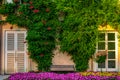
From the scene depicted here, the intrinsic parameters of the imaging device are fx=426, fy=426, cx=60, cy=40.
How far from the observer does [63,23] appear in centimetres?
1802

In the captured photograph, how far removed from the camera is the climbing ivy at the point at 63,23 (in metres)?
17.8

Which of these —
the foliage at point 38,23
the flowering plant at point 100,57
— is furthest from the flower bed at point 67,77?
the foliage at point 38,23

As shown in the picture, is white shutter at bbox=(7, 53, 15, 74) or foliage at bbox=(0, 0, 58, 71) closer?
foliage at bbox=(0, 0, 58, 71)

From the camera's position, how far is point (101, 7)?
1791cm

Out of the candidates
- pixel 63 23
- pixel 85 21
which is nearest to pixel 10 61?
pixel 63 23

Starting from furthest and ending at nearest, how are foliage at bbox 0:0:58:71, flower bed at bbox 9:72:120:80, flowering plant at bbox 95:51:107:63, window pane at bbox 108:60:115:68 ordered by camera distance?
1. window pane at bbox 108:60:115:68
2. foliage at bbox 0:0:58:71
3. flowering plant at bbox 95:51:107:63
4. flower bed at bbox 9:72:120:80

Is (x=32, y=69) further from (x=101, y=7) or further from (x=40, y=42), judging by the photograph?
(x=101, y=7)

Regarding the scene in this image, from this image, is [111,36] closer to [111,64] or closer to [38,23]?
[111,64]

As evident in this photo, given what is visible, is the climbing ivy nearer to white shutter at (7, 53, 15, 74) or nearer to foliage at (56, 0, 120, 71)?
foliage at (56, 0, 120, 71)

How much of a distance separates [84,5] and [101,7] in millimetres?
719

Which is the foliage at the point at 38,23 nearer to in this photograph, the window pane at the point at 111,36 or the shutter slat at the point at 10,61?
the shutter slat at the point at 10,61

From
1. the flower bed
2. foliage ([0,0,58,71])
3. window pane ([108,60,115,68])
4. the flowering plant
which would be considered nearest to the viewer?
the flower bed

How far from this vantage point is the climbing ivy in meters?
17.8

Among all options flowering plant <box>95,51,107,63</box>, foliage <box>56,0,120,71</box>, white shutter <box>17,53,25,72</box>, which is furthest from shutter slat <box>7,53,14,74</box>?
flowering plant <box>95,51,107,63</box>
